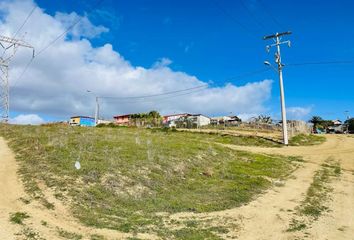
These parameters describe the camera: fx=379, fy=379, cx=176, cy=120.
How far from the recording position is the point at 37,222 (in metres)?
15.1

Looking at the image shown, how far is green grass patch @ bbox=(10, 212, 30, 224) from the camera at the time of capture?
48.8 ft

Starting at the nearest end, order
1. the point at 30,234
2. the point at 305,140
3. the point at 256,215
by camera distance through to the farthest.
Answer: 1. the point at 30,234
2. the point at 256,215
3. the point at 305,140

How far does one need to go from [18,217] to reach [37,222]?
35.8 inches

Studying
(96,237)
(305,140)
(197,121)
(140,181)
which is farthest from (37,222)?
(197,121)

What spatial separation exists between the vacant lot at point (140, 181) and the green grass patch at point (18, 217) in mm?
1392

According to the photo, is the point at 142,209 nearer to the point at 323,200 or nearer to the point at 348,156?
the point at 323,200

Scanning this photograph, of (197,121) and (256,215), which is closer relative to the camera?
(256,215)

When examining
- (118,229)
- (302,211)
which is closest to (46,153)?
(118,229)

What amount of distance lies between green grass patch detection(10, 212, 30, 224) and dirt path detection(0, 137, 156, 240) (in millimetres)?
154

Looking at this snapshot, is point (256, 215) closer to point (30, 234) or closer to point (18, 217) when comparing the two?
point (30, 234)

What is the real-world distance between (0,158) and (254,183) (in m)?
18.1

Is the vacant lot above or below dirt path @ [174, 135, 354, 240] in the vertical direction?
above

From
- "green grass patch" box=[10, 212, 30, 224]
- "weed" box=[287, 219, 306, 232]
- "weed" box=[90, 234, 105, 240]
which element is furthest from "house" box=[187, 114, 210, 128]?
"weed" box=[90, 234, 105, 240]

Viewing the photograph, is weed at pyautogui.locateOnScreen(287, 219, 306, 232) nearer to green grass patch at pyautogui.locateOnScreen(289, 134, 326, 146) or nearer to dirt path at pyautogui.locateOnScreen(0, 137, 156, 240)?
dirt path at pyautogui.locateOnScreen(0, 137, 156, 240)
